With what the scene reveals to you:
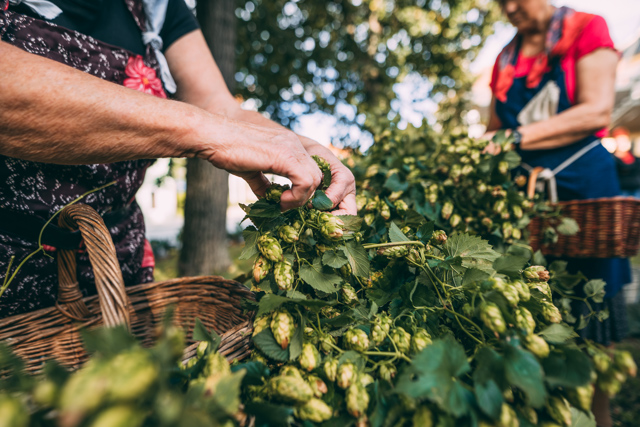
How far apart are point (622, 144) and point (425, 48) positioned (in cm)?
461

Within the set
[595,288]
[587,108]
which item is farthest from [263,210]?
[587,108]

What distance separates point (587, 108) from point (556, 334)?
1.46 meters

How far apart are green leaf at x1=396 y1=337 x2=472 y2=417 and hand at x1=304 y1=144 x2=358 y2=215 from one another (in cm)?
51

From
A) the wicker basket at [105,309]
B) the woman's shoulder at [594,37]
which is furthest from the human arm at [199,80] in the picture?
the woman's shoulder at [594,37]

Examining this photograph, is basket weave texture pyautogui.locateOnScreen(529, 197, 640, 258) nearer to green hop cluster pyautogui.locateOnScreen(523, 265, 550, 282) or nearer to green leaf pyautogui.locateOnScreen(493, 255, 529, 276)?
green hop cluster pyautogui.locateOnScreen(523, 265, 550, 282)

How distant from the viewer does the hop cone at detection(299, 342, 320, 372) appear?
0.73m

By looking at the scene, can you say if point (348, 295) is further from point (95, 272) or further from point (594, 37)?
point (594, 37)

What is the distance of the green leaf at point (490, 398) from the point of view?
1.88ft

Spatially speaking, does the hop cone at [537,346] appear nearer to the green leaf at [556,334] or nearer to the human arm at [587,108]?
the green leaf at [556,334]

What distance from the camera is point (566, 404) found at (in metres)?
0.64

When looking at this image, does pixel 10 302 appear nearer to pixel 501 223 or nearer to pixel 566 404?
pixel 566 404

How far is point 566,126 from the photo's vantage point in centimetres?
168

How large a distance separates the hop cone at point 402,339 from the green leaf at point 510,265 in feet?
0.95

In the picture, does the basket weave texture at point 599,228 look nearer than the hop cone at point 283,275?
No
